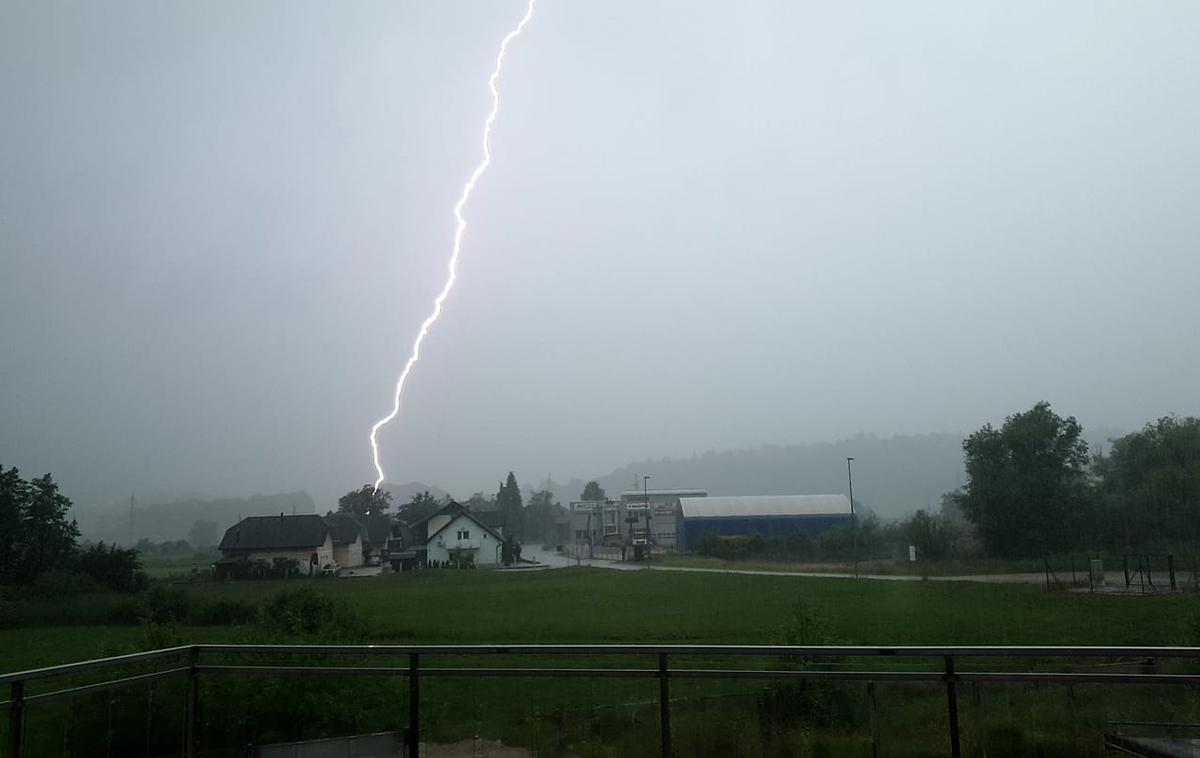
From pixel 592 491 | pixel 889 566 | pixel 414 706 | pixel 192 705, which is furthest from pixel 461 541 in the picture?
pixel 592 491

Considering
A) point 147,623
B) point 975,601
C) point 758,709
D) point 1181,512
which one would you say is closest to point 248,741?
point 758,709

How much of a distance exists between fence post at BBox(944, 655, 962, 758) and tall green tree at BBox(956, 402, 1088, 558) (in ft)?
80.7

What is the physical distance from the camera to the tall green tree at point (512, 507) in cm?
4938

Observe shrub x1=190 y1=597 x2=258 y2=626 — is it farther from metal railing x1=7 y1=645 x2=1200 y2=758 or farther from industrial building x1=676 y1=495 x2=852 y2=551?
industrial building x1=676 y1=495 x2=852 y2=551

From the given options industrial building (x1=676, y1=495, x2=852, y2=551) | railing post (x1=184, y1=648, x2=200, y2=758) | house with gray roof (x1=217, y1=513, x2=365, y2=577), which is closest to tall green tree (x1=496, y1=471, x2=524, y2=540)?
industrial building (x1=676, y1=495, x2=852, y2=551)

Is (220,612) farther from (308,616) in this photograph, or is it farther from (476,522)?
(476,522)

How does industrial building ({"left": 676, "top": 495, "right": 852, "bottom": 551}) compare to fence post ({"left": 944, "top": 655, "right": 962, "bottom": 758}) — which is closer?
fence post ({"left": 944, "top": 655, "right": 962, "bottom": 758})

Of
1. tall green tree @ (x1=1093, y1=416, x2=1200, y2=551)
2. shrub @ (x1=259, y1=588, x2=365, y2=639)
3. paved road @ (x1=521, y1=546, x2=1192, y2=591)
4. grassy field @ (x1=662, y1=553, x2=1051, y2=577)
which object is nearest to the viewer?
shrub @ (x1=259, y1=588, x2=365, y2=639)

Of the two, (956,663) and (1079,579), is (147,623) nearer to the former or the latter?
(956,663)

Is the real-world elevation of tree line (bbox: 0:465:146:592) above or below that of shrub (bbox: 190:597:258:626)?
above

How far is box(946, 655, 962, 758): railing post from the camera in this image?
15.6 feet

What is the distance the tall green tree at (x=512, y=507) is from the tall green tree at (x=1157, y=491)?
29027mm

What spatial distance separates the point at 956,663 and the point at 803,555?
42420 millimetres

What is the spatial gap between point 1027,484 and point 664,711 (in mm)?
28383
